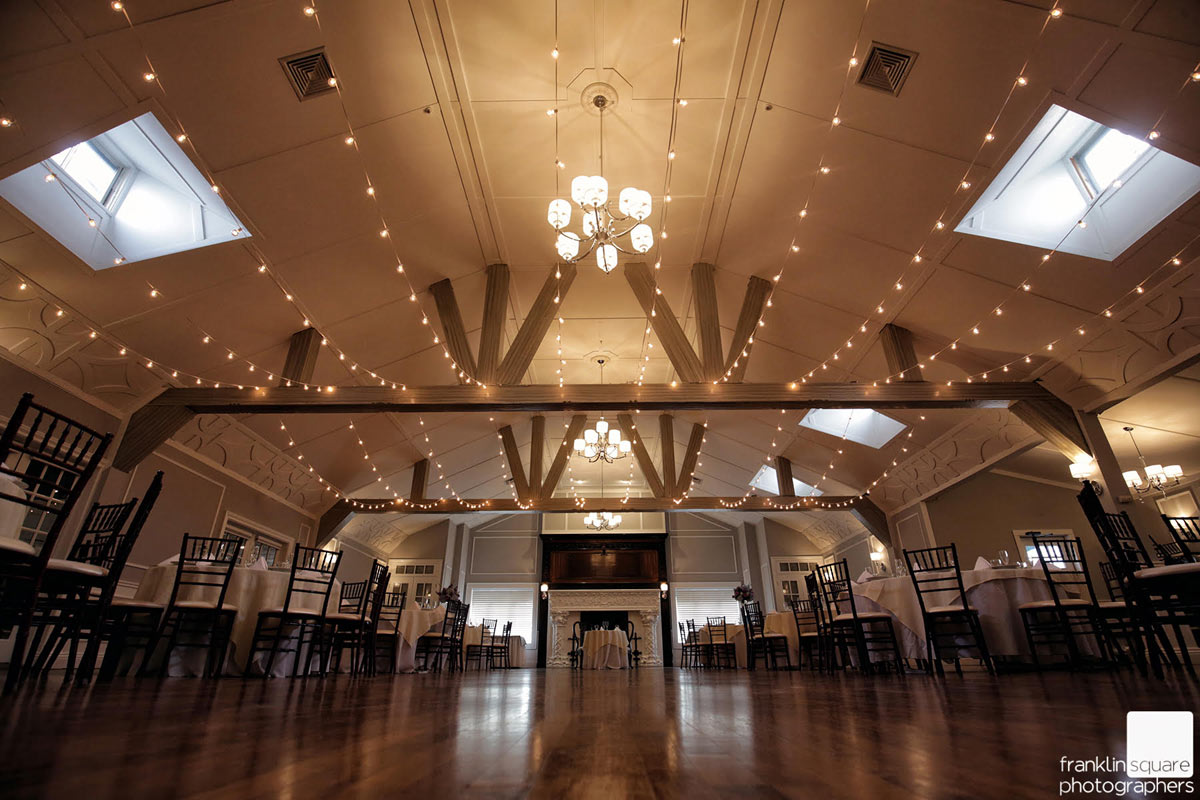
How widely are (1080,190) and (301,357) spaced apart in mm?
7986

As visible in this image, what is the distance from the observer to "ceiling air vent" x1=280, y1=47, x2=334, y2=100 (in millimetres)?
3998

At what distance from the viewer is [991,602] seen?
4609 mm

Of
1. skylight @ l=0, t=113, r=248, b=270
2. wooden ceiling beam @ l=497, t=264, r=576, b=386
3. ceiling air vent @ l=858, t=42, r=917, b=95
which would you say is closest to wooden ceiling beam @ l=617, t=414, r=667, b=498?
wooden ceiling beam @ l=497, t=264, r=576, b=386

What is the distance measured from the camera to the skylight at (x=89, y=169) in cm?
435

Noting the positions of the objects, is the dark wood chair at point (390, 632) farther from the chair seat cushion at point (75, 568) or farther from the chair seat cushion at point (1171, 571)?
the chair seat cushion at point (1171, 571)

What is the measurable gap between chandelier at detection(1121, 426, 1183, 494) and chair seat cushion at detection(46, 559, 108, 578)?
9610 millimetres

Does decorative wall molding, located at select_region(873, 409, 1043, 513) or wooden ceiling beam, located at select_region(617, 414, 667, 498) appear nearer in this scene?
decorative wall molding, located at select_region(873, 409, 1043, 513)

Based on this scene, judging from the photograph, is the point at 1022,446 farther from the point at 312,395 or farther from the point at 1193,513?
the point at 312,395

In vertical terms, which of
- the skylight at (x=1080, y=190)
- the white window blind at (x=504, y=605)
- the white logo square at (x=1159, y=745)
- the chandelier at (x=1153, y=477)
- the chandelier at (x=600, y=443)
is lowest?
the white logo square at (x=1159, y=745)

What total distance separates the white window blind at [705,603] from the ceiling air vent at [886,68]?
1151 cm

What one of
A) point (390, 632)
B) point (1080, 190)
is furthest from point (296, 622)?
point (1080, 190)

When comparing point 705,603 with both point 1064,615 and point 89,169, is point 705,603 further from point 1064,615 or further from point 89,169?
point 89,169

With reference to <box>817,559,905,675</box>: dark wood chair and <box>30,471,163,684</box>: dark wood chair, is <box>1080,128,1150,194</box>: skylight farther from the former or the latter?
<box>30,471,163,684</box>: dark wood chair

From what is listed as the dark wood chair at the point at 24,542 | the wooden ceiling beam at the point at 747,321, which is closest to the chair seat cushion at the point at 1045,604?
the wooden ceiling beam at the point at 747,321
